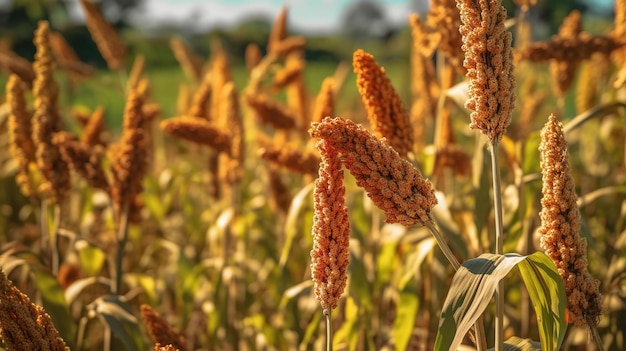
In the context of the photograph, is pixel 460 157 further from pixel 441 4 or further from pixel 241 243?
pixel 241 243

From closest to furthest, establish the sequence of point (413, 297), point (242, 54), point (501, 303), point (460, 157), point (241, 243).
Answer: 1. point (501, 303)
2. point (413, 297)
3. point (460, 157)
4. point (241, 243)
5. point (242, 54)

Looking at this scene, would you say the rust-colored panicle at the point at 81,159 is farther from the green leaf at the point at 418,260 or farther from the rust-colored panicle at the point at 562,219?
the rust-colored panicle at the point at 562,219

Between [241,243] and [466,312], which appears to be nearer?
[466,312]

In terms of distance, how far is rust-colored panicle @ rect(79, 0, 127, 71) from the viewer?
3973mm

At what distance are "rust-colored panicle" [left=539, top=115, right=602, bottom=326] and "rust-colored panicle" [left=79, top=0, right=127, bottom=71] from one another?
3191mm

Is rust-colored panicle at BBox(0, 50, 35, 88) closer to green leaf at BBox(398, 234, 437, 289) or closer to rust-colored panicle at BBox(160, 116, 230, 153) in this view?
rust-colored panicle at BBox(160, 116, 230, 153)

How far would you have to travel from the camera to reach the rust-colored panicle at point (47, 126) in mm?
2461

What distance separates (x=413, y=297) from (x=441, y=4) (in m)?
1.02

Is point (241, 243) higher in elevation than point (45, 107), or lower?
lower

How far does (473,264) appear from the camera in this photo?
1.42 meters

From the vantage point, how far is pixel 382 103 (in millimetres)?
1857

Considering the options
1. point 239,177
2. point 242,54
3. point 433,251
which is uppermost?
point 242,54

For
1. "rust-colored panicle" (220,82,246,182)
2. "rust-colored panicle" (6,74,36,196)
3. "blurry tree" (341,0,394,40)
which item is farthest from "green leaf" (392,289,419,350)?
"blurry tree" (341,0,394,40)

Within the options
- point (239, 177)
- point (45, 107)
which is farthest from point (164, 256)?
point (45, 107)
